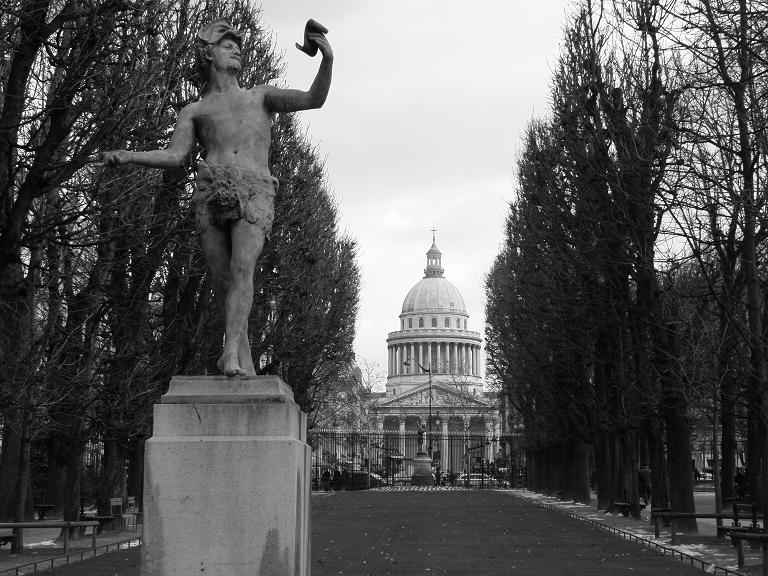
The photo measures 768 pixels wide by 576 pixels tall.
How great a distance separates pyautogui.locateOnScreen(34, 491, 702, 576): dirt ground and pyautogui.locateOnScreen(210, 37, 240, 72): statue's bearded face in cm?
806

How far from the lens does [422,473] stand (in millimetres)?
68938

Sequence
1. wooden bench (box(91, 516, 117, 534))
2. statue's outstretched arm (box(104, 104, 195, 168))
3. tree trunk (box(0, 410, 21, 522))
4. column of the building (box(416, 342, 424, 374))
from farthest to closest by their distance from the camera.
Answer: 1. column of the building (box(416, 342, 424, 374))
2. wooden bench (box(91, 516, 117, 534))
3. tree trunk (box(0, 410, 21, 522))
4. statue's outstretched arm (box(104, 104, 195, 168))

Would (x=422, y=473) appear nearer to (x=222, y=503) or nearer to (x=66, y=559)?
(x=66, y=559)

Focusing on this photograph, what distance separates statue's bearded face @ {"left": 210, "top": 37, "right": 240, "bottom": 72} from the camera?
938 centimetres

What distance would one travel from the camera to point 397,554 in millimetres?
18766

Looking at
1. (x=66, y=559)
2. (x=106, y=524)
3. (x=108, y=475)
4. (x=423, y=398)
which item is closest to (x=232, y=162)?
(x=66, y=559)

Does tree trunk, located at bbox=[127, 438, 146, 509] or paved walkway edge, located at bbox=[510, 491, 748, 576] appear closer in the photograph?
paved walkway edge, located at bbox=[510, 491, 748, 576]

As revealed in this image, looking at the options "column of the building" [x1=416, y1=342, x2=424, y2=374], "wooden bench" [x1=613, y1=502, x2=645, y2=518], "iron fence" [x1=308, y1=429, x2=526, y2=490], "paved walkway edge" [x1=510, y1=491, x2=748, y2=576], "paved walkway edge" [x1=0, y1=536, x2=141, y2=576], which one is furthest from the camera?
"column of the building" [x1=416, y1=342, x2=424, y2=374]

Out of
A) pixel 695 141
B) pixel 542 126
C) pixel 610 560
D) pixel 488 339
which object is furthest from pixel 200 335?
pixel 488 339

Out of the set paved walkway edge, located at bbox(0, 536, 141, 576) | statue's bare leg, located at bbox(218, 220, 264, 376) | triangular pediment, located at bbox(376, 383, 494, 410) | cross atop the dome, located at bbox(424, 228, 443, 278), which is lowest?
paved walkway edge, located at bbox(0, 536, 141, 576)

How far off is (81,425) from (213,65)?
13628 mm

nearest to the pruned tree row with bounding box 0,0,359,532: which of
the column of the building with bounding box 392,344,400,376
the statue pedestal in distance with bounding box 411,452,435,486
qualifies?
the statue pedestal in distance with bounding box 411,452,435,486

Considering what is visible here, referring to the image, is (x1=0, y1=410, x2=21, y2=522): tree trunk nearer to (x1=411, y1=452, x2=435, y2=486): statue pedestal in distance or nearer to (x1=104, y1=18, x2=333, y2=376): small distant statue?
(x1=104, y1=18, x2=333, y2=376): small distant statue

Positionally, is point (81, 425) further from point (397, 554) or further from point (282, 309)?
point (282, 309)
